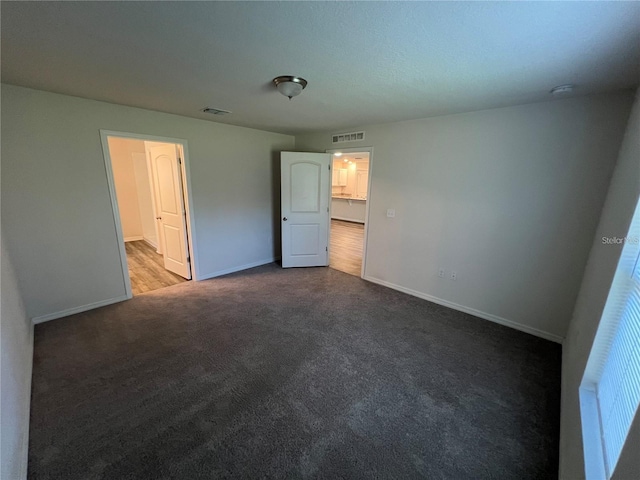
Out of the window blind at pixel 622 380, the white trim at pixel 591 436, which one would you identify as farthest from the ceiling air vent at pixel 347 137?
the white trim at pixel 591 436

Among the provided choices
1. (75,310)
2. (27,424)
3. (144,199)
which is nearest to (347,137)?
(75,310)

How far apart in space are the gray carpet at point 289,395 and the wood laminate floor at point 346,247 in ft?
5.55

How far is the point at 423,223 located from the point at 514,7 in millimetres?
2493

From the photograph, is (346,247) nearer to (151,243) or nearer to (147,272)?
(147,272)

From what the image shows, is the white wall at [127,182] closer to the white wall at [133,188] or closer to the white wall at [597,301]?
the white wall at [133,188]

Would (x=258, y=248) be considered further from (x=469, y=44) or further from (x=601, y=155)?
(x=601, y=155)

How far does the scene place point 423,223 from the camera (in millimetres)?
3445

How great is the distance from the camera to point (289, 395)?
1931mm

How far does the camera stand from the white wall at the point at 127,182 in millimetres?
5637

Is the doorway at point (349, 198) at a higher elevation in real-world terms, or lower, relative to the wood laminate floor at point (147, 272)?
higher

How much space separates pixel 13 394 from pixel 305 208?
12.3 ft

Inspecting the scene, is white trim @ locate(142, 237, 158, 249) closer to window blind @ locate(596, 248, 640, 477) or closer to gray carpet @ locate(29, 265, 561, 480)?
gray carpet @ locate(29, 265, 561, 480)

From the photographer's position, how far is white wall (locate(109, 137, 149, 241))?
564 cm

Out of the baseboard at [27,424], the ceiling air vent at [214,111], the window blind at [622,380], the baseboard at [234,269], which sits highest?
the ceiling air vent at [214,111]
